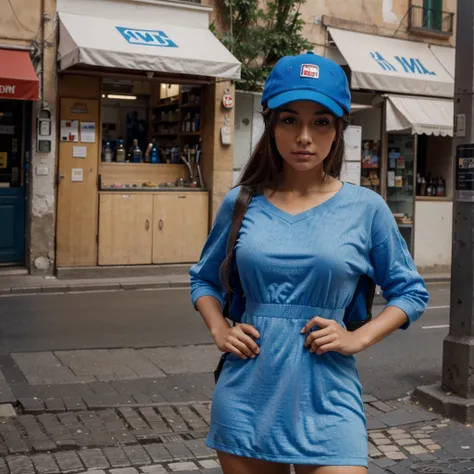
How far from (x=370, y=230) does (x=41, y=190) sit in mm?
11711

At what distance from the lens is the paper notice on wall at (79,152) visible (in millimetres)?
14070

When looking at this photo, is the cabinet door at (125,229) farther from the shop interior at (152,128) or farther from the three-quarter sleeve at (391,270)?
the three-quarter sleeve at (391,270)

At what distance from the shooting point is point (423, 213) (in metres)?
17.1

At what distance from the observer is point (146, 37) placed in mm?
14031

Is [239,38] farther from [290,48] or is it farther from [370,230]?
[370,230]

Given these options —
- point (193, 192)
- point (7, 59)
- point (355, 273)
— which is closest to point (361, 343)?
point (355, 273)

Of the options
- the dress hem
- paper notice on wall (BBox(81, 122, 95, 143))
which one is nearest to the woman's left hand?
the dress hem

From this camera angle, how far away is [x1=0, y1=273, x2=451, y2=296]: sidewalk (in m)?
12.8

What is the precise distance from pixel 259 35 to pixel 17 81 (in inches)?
184

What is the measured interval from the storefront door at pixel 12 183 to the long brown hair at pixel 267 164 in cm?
1181

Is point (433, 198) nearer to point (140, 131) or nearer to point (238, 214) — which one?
point (140, 131)

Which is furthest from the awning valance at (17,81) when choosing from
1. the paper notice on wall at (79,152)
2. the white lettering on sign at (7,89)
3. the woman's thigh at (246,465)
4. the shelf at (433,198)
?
the woman's thigh at (246,465)

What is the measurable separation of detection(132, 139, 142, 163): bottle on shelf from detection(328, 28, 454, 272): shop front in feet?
13.3

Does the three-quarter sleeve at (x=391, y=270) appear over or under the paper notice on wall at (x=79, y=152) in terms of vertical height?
under
